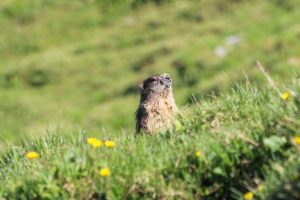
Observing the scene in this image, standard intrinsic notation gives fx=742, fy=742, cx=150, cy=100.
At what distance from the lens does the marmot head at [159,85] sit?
851 centimetres

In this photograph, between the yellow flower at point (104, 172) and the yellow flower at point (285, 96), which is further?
the yellow flower at point (285, 96)

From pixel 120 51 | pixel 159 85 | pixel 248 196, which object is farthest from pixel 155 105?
pixel 120 51

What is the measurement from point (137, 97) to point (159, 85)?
55.3 feet

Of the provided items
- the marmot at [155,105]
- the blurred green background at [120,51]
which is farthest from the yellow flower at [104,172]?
the blurred green background at [120,51]

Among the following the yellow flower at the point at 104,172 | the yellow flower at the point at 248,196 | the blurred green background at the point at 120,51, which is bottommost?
the yellow flower at the point at 248,196

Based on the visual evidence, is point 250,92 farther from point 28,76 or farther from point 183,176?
point 28,76

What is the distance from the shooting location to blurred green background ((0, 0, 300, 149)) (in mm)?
24609

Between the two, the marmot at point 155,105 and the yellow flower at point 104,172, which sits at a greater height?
the marmot at point 155,105

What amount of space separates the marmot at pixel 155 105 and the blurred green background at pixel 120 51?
12225 mm

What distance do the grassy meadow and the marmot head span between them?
285 mm

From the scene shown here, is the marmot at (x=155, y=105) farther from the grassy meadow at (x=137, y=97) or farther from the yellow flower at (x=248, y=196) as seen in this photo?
the yellow flower at (x=248, y=196)

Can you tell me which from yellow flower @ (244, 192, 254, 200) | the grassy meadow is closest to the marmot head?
the grassy meadow

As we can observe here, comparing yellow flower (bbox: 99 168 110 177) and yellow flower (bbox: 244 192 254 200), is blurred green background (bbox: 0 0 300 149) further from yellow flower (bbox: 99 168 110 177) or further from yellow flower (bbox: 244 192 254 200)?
yellow flower (bbox: 244 192 254 200)

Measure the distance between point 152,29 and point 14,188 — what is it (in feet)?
91.6
